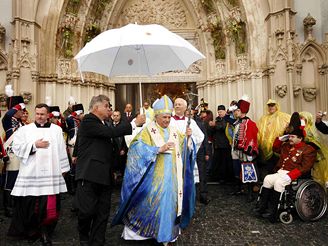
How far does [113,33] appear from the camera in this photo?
434 cm

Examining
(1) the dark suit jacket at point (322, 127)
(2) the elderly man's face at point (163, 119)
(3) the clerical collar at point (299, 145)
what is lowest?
(3) the clerical collar at point (299, 145)

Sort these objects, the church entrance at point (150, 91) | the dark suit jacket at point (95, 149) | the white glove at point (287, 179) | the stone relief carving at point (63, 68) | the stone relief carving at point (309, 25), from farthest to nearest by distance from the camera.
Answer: the church entrance at point (150, 91) → the stone relief carving at point (63, 68) → the stone relief carving at point (309, 25) → the white glove at point (287, 179) → the dark suit jacket at point (95, 149)

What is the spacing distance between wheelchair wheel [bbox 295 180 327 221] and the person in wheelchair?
0.25 meters

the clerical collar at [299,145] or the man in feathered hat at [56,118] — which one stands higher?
the man in feathered hat at [56,118]

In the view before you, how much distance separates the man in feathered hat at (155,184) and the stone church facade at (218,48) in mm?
6748

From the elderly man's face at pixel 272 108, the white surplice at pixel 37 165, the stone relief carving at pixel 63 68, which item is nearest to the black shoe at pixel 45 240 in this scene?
the white surplice at pixel 37 165

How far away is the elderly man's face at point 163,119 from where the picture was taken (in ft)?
13.5

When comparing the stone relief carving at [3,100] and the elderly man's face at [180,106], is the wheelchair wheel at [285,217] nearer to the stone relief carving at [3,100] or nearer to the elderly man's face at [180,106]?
the elderly man's face at [180,106]

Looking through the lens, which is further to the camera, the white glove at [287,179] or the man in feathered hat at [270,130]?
the man in feathered hat at [270,130]

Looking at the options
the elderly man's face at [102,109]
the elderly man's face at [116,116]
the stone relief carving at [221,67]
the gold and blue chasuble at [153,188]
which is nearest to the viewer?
the elderly man's face at [102,109]

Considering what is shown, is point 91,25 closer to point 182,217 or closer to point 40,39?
point 40,39

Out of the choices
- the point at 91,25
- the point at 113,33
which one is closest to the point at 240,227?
the point at 113,33

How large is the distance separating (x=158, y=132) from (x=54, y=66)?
7.52 meters

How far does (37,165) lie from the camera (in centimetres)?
427
